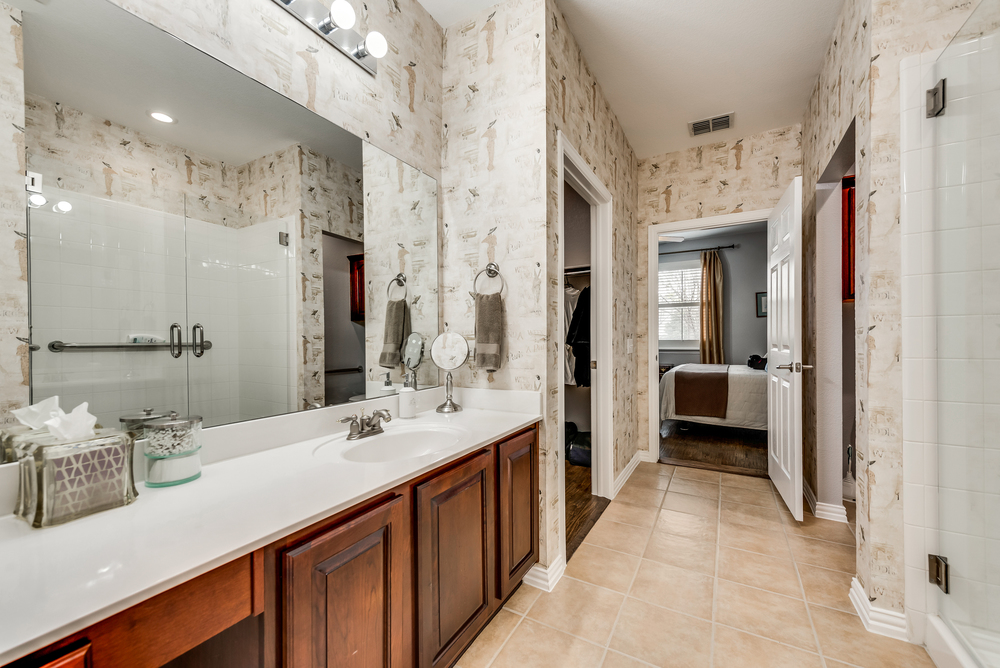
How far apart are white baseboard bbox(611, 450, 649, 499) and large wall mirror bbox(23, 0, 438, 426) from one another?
6.31ft

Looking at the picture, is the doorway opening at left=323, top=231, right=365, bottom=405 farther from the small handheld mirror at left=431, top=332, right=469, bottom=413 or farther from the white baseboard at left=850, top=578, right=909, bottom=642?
the white baseboard at left=850, top=578, right=909, bottom=642

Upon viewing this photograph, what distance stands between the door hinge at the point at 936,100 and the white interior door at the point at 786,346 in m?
0.90

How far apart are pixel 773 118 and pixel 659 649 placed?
3320 mm

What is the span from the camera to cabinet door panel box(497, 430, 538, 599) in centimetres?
155

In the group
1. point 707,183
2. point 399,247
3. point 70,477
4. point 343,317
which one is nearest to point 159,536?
point 70,477

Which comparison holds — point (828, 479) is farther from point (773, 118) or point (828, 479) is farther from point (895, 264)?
point (773, 118)

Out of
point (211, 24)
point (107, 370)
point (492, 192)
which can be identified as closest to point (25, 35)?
point (211, 24)

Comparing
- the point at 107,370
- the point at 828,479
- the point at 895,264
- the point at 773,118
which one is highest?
the point at 773,118

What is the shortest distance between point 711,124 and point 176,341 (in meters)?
3.43

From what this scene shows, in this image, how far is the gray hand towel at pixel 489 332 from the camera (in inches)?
73.1

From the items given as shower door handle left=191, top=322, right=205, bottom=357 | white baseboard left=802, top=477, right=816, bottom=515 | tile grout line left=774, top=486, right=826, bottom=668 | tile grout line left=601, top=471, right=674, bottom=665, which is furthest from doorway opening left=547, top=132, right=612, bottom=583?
shower door handle left=191, top=322, right=205, bottom=357

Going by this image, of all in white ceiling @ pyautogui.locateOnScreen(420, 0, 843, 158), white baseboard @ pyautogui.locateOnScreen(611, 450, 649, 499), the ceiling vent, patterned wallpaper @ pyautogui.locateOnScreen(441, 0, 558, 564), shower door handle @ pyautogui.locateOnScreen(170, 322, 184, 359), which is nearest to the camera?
shower door handle @ pyautogui.locateOnScreen(170, 322, 184, 359)

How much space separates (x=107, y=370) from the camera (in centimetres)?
97

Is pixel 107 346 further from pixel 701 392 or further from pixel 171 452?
pixel 701 392
